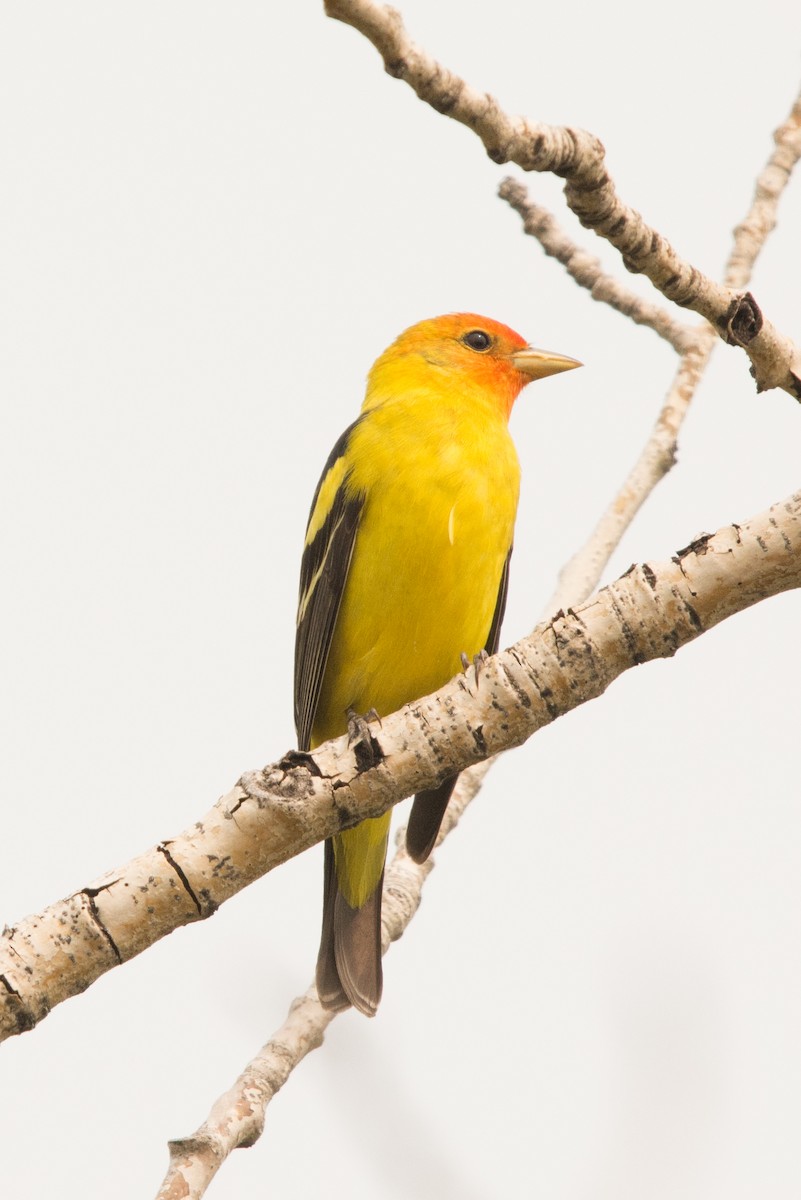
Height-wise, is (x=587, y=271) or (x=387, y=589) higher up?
(x=587, y=271)

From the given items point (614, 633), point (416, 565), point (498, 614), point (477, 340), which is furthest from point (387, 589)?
point (614, 633)

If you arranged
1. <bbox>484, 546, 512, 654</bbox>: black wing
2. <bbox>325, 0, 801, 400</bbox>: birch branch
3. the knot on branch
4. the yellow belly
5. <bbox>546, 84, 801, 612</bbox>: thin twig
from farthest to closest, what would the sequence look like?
1. <bbox>484, 546, 512, 654</bbox>: black wing
2. <bbox>546, 84, 801, 612</bbox>: thin twig
3. the yellow belly
4. the knot on branch
5. <bbox>325, 0, 801, 400</bbox>: birch branch

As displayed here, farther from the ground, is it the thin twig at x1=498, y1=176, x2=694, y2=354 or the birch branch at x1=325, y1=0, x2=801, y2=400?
the thin twig at x1=498, y1=176, x2=694, y2=354

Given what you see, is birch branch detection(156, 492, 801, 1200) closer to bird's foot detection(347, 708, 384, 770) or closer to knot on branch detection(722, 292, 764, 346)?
bird's foot detection(347, 708, 384, 770)

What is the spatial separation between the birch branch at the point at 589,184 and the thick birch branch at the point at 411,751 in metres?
0.63

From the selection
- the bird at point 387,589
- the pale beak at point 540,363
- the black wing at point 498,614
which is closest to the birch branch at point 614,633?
the bird at point 387,589

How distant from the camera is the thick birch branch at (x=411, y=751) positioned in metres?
2.74

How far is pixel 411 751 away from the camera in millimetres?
2980

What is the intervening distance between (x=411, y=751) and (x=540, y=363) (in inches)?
132

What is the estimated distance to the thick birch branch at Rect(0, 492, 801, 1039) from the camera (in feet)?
9.00

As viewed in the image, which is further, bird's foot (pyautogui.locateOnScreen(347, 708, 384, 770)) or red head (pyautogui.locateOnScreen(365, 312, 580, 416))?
red head (pyautogui.locateOnScreen(365, 312, 580, 416))

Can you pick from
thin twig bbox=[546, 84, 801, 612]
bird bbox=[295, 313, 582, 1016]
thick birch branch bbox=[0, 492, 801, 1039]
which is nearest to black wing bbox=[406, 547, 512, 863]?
bird bbox=[295, 313, 582, 1016]

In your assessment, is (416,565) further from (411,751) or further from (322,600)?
(411,751)

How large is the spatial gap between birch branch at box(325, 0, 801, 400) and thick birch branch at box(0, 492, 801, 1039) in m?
→ 0.63
